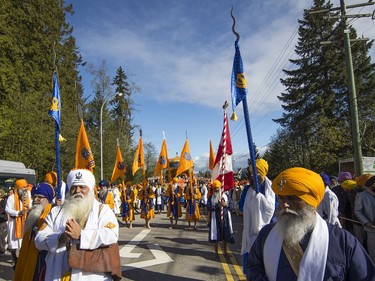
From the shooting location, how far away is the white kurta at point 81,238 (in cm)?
305

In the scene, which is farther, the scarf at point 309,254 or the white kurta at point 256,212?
the white kurta at point 256,212

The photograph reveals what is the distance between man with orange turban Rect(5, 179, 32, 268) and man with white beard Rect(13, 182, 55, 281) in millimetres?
4212

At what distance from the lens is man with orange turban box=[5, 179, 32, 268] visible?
25.8 feet

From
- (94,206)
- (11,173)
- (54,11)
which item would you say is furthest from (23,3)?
(94,206)

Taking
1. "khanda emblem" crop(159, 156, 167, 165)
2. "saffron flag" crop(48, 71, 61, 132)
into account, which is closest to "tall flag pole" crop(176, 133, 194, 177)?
"khanda emblem" crop(159, 156, 167, 165)

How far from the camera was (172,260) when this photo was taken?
809 centimetres

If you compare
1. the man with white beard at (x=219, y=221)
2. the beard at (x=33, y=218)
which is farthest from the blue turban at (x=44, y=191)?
the man with white beard at (x=219, y=221)

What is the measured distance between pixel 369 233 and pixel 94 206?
538 centimetres

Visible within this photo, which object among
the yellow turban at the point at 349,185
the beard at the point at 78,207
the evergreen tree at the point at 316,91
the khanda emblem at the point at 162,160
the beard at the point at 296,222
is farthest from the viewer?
the evergreen tree at the point at 316,91

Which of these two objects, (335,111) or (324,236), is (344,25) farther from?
(335,111)

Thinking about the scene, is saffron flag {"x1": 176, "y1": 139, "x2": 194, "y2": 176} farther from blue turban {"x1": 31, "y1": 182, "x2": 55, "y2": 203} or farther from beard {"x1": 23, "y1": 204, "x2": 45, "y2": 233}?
beard {"x1": 23, "y1": 204, "x2": 45, "y2": 233}

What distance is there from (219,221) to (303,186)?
7047 millimetres

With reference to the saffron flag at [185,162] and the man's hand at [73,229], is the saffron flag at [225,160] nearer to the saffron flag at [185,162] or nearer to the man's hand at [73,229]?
the man's hand at [73,229]

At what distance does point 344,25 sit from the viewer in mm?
13211
